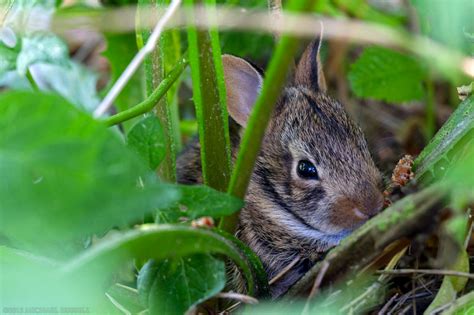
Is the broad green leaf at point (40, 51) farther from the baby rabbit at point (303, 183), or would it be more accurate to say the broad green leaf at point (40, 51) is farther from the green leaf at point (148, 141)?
the green leaf at point (148, 141)

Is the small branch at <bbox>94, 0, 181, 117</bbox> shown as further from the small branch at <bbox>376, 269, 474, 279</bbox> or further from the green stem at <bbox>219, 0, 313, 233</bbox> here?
the small branch at <bbox>376, 269, 474, 279</bbox>

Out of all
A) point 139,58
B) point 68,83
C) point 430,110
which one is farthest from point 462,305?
point 68,83

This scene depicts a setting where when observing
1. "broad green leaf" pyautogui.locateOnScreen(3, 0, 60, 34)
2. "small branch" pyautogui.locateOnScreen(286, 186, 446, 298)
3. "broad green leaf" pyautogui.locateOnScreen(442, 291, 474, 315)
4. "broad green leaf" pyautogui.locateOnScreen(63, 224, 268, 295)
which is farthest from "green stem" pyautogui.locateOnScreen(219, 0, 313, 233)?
"broad green leaf" pyautogui.locateOnScreen(3, 0, 60, 34)

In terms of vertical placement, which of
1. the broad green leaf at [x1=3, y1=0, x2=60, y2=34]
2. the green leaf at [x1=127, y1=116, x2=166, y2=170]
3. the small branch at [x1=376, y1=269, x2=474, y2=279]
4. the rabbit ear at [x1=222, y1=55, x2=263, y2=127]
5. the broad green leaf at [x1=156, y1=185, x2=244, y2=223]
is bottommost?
the small branch at [x1=376, y1=269, x2=474, y2=279]

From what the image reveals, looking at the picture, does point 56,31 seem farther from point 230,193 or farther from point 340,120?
point 230,193

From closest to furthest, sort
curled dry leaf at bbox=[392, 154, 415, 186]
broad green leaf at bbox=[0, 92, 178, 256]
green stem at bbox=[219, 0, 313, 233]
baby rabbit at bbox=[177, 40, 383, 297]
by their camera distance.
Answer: broad green leaf at bbox=[0, 92, 178, 256] < green stem at bbox=[219, 0, 313, 233] < curled dry leaf at bbox=[392, 154, 415, 186] < baby rabbit at bbox=[177, 40, 383, 297]

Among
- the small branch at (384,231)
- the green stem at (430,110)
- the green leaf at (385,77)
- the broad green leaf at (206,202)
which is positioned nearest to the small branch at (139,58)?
the broad green leaf at (206,202)

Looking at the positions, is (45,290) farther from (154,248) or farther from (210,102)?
(210,102)
